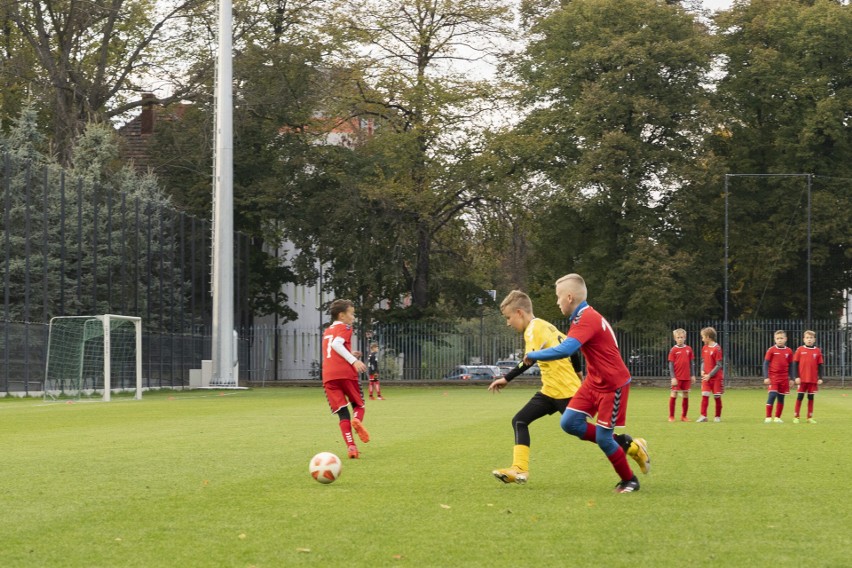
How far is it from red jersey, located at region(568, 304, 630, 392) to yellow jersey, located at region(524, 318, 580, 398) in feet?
2.78

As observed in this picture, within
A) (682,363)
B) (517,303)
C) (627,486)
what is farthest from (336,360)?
(682,363)

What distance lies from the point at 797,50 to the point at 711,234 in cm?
905

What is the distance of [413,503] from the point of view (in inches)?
375

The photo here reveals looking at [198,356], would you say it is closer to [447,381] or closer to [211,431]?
[447,381]

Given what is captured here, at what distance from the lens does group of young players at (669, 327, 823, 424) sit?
22.5 metres

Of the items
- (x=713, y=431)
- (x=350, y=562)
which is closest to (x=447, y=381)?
(x=713, y=431)

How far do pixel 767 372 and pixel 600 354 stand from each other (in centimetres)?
1401

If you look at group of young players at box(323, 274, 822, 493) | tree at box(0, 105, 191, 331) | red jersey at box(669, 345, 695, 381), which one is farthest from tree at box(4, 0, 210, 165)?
group of young players at box(323, 274, 822, 493)

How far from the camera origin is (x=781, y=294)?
55469mm

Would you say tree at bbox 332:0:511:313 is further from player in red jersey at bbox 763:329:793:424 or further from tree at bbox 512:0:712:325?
player in red jersey at bbox 763:329:793:424

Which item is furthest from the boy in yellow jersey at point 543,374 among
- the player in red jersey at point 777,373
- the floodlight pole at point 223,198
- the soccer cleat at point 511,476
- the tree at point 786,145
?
the tree at point 786,145

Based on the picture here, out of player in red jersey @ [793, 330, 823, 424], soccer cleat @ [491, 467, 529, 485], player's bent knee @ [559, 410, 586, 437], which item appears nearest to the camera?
player's bent knee @ [559, 410, 586, 437]

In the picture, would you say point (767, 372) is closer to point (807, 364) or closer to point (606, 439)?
point (807, 364)

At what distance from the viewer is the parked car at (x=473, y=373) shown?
53.4 m
